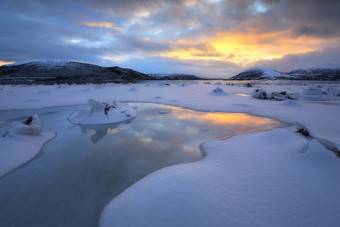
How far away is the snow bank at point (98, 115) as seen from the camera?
650 cm

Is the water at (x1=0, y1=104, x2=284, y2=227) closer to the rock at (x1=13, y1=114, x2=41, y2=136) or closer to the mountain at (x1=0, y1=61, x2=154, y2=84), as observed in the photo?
the rock at (x1=13, y1=114, x2=41, y2=136)

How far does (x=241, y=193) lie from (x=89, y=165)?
301 cm

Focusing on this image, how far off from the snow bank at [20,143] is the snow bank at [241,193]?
284cm

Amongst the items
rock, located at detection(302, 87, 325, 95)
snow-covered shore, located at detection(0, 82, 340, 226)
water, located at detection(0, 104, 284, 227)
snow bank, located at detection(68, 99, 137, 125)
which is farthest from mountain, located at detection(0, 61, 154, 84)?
snow-covered shore, located at detection(0, 82, 340, 226)

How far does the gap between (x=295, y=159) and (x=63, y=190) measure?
4.23 meters

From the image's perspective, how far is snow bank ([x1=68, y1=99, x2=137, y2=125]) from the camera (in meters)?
6.50

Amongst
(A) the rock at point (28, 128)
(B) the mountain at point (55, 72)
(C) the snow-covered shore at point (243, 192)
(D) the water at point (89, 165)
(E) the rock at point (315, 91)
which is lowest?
(D) the water at point (89, 165)

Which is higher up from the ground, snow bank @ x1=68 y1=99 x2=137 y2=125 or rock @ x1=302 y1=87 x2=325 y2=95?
rock @ x1=302 y1=87 x2=325 y2=95

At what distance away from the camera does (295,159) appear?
112 inches

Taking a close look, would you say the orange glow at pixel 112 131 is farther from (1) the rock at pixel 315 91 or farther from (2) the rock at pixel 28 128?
(1) the rock at pixel 315 91

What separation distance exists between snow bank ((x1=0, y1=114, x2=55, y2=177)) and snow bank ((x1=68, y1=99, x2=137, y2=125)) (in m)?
1.65

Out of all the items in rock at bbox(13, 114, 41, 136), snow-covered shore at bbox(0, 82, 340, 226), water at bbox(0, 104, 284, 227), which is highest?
rock at bbox(13, 114, 41, 136)

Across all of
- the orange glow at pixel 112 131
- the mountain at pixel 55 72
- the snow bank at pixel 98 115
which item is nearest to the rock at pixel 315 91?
the snow bank at pixel 98 115

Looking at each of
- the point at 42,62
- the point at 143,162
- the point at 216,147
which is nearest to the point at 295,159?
the point at 216,147
